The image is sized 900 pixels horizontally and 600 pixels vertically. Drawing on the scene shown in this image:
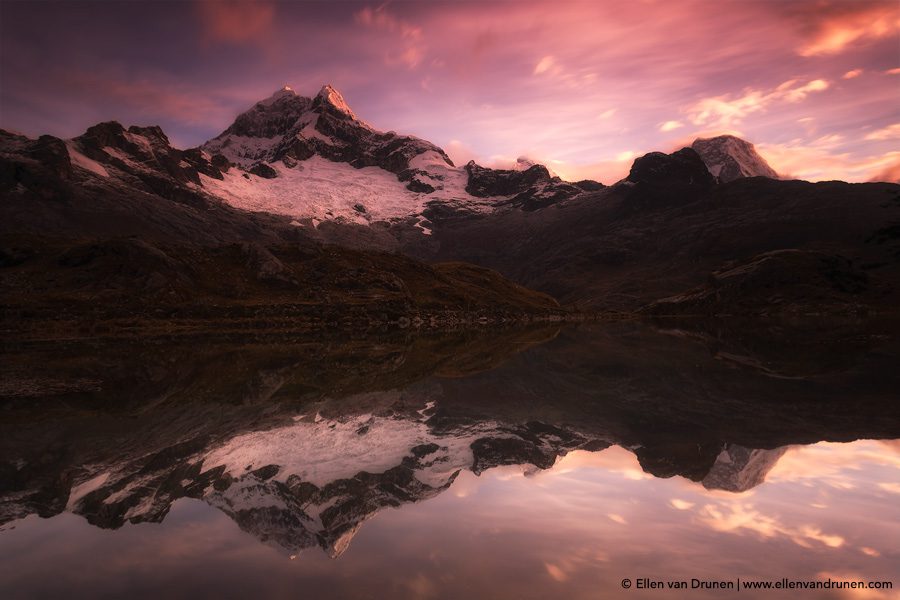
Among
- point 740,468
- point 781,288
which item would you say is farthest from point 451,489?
point 781,288

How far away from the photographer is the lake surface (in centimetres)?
874

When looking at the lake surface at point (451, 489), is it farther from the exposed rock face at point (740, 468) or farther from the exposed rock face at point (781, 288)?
the exposed rock face at point (781, 288)

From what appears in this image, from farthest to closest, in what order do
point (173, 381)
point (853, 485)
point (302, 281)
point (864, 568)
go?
point (302, 281) < point (173, 381) < point (853, 485) < point (864, 568)

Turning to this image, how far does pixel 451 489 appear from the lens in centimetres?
1319

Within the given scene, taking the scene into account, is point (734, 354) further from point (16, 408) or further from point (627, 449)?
point (16, 408)

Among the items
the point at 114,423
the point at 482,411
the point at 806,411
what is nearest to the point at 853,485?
the point at 806,411

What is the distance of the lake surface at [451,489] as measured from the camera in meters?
8.74

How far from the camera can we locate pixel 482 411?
976 inches

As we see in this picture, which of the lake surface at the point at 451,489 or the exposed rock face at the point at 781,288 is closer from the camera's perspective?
the lake surface at the point at 451,489

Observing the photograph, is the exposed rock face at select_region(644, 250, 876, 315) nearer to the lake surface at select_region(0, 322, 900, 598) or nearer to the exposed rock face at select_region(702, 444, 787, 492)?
the lake surface at select_region(0, 322, 900, 598)

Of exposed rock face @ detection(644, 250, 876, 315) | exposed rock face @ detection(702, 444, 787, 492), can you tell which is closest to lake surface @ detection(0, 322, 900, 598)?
exposed rock face @ detection(702, 444, 787, 492)

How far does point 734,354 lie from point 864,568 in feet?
145

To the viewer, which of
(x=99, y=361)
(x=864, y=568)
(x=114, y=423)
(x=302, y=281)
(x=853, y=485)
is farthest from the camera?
(x=302, y=281)

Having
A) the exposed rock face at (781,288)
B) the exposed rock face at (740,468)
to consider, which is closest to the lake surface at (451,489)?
the exposed rock face at (740,468)
